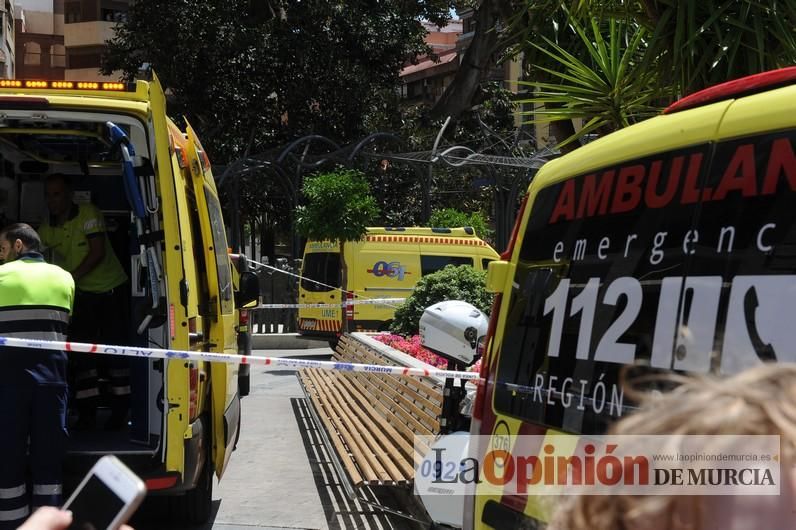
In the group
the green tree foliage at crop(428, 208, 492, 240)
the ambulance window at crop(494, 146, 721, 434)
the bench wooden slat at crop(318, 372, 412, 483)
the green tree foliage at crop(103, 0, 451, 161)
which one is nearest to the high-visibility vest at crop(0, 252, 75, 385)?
the bench wooden slat at crop(318, 372, 412, 483)

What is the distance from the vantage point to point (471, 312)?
216 inches

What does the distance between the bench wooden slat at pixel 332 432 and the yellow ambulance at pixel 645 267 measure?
3148 millimetres

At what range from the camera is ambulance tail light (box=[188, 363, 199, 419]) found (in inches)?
203

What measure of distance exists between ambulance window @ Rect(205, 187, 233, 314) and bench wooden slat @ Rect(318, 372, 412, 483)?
151cm

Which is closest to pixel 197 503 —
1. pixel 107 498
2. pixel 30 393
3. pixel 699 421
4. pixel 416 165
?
pixel 30 393

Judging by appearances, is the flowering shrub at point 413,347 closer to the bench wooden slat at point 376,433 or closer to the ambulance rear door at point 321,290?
the bench wooden slat at point 376,433

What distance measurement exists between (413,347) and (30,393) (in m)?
6.06

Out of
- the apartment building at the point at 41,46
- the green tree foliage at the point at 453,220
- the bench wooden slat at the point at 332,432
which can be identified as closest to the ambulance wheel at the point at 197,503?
the bench wooden slat at the point at 332,432

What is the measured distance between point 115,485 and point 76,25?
191 feet

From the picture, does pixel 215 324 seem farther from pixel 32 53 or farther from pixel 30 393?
pixel 32 53

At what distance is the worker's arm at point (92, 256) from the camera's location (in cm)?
639

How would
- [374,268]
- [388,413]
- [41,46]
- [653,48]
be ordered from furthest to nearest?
[41,46], [374,268], [388,413], [653,48]

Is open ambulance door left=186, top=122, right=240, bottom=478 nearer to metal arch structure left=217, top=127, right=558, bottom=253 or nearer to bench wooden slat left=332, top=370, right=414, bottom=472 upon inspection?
bench wooden slat left=332, top=370, right=414, bottom=472

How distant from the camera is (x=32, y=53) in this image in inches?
2357
